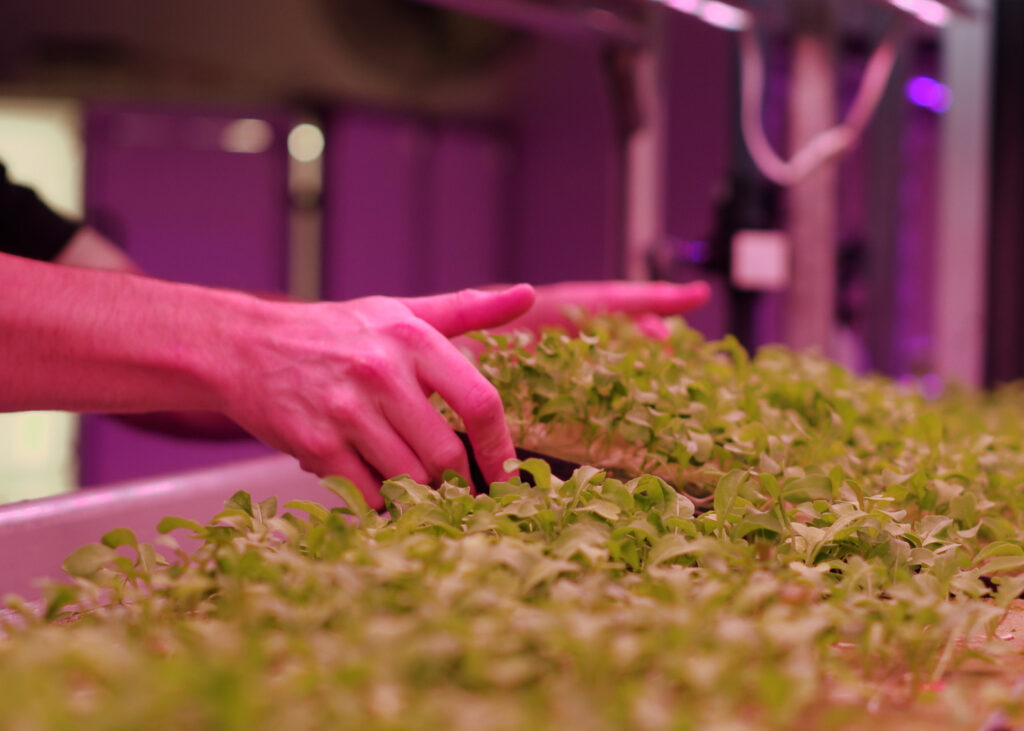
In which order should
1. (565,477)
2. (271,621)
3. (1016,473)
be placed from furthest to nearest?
(1016,473)
(565,477)
(271,621)

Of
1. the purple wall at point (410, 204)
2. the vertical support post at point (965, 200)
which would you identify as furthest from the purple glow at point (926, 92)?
the purple wall at point (410, 204)

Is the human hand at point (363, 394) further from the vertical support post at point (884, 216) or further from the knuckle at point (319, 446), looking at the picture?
the vertical support post at point (884, 216)

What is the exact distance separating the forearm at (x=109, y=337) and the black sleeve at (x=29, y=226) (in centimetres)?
69

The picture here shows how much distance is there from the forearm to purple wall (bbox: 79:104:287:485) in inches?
104

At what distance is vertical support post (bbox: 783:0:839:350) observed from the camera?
2240 mm

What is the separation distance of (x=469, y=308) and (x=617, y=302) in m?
0.54

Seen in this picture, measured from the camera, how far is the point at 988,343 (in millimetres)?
2643

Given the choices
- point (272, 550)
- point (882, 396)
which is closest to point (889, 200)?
point (882, 396)

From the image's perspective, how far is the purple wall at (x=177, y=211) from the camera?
130 inches

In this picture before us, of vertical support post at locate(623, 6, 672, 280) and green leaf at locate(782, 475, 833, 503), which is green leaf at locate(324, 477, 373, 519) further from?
vertical support post at locate(623, 6, 672, 280)

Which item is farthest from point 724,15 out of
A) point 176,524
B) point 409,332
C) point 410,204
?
point 410,204

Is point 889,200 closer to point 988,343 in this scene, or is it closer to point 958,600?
point 988,343

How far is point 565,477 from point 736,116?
181 cm

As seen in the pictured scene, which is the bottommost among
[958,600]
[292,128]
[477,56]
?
[958,600]
